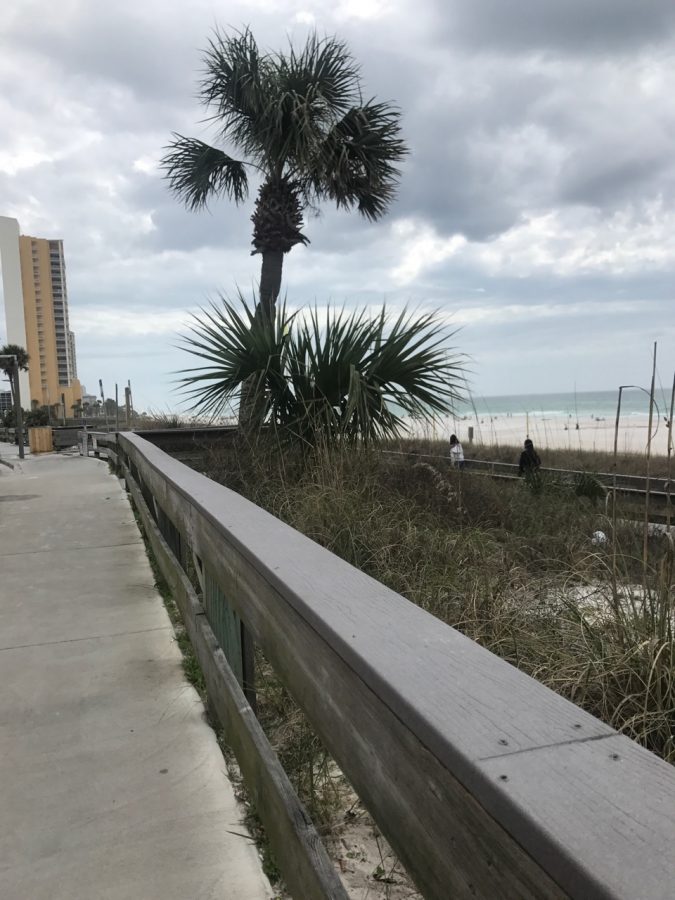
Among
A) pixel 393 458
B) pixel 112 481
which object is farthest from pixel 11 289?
pixel 393 458

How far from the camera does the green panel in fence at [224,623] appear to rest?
2.45m

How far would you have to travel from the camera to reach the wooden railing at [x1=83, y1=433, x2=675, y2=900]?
721mm

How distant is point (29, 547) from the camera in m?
5.90

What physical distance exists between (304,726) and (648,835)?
1872mm

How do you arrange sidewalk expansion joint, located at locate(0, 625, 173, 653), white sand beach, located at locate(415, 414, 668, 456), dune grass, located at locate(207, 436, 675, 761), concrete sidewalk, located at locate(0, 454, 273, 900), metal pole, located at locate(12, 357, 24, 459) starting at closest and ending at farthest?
concrete sidewalk, located at locate(0, 454, 273, 900) < dune grass, located at locate(207, 436, 675, 761) < sidewalk expansion joint, located at locate(0, 625, 173, 653) < white sand beach, located at locate(415, 414, 668, 456) < metal pole, located at locate(12, 357, 24, 459)

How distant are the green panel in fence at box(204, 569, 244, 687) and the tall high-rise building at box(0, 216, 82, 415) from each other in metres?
92.8

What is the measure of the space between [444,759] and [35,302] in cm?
11365

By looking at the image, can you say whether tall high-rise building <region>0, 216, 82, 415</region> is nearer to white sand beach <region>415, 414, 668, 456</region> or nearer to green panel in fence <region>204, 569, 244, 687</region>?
white sand beach <region>415, 414, 668, 456</region>

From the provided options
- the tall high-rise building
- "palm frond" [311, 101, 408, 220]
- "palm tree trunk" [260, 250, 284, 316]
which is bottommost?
"palm tree trunk" [260, 250, 284, 316]

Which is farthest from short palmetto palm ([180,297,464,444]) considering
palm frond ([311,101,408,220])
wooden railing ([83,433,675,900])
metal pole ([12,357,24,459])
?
metal pole ([12,357,24,459])

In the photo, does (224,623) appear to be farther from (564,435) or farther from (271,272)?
(564,435)

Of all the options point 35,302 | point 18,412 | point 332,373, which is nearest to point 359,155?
point 332,373

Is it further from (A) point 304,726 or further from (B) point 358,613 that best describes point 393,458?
(B) point 358,613

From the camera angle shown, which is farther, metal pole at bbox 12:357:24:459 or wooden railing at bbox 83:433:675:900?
metal pole at bbox 12:357:24:459
